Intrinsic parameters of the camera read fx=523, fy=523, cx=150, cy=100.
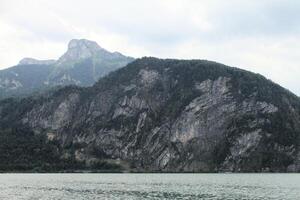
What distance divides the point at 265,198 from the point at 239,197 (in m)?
4.93

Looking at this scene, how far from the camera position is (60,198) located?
98.4 metres

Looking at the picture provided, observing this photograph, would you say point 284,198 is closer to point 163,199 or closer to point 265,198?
point 265,198

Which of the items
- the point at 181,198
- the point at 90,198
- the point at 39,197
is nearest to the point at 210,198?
the point at 181,198

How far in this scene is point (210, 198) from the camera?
9894 centimetres

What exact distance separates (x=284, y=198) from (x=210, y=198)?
1385cm

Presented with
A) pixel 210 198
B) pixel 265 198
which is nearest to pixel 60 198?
pixel 210 198

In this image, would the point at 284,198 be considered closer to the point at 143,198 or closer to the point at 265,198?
the point at 265,198

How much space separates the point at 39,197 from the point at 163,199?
2358 centimetres

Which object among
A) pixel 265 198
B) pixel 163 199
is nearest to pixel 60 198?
pixel 163 199

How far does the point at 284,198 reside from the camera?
98.2 meters

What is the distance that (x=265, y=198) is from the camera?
9856 cm

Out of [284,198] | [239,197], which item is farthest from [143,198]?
[284,198]

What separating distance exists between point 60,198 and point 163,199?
19.4 m

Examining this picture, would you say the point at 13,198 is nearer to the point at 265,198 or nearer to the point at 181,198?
the point at 181,198
